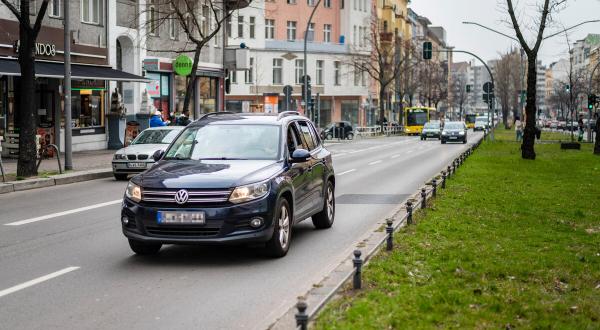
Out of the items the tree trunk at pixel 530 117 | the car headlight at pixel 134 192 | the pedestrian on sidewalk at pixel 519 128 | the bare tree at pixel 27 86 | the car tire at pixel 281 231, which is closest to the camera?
the car headlight at pixel 134 192

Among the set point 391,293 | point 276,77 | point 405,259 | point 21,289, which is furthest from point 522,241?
point 276,77

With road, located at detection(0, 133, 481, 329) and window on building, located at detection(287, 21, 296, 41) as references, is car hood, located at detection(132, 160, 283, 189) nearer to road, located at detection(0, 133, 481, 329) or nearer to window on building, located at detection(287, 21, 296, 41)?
road, located at detection(0, 133, 481, 329)

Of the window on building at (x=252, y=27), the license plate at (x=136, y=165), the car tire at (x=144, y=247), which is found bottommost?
the car tire at (x=144, y=247)

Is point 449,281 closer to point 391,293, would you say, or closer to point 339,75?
point 391,293

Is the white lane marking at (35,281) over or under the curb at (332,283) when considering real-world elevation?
under

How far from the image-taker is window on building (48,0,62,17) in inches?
1238

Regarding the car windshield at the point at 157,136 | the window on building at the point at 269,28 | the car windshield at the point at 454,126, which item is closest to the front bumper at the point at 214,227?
the car windshield at the point at 157,136

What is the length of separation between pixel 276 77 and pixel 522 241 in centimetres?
6427

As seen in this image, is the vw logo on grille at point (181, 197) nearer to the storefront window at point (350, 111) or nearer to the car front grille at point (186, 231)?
the car front grille at point (186, 231)

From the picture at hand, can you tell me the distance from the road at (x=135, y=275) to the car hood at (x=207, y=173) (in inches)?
34.6

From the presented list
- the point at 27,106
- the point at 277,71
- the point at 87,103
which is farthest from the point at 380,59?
the point at 27,106

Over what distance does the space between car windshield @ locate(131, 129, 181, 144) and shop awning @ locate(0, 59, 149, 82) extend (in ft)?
15.9

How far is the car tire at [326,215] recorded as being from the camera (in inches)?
476

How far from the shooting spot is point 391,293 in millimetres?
7172
